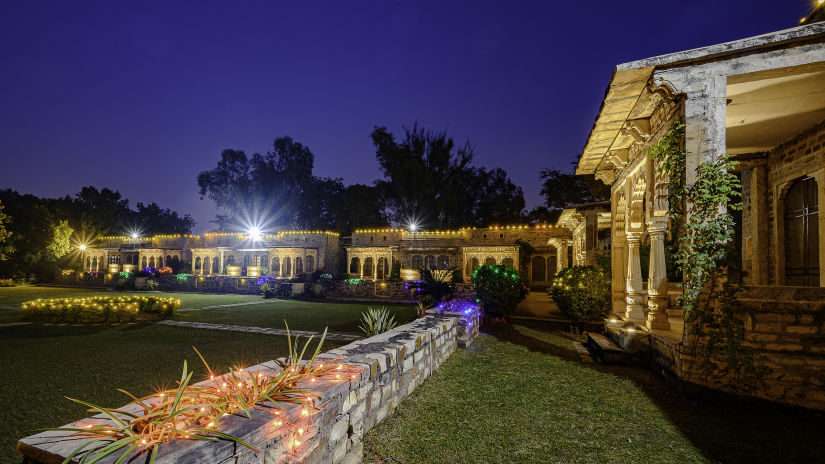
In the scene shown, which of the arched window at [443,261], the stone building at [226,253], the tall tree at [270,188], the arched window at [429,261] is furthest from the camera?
the tall tree at [270,188]

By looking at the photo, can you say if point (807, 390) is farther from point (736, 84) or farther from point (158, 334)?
point (158, 334)

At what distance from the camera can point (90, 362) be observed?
5.58 m

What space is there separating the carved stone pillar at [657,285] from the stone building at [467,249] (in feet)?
44.3

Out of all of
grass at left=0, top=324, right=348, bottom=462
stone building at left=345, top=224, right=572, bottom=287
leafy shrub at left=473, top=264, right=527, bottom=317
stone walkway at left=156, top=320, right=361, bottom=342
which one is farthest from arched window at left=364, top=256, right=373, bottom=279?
grass at left=0, top=324, right=348, bottom=462

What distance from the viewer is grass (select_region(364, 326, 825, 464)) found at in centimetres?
290

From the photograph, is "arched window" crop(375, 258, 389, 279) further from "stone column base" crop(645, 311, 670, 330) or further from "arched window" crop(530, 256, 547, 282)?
"stone column base" crop(645, 311, 670, 330)

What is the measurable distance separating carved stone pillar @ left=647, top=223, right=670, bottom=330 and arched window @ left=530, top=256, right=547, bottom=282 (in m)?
16.9

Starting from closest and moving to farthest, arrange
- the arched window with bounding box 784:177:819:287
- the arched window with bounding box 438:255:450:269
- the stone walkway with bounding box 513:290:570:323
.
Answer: the arched window with bounding box 784:177:819:287 < the stone walkway with bounding box 513:290:570:323 < the arched window with bounding box 438:255:450:269

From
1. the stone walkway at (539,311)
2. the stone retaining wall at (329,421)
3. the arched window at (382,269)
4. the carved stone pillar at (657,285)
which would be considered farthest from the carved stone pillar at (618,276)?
the arched window at (382,269)

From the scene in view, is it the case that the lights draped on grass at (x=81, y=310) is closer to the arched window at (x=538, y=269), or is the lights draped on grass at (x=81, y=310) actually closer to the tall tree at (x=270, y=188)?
the arched window at (x=538, y=269)

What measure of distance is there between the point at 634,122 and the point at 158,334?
1057cm

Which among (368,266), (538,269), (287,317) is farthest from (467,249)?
(287,317)

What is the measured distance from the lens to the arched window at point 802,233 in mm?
6590

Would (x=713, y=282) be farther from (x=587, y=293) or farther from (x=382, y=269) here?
(x=382, y=269)
